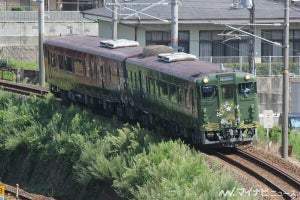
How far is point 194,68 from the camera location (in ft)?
91.6

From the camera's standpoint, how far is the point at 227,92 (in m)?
27.2

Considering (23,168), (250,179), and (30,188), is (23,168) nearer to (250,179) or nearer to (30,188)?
(30,188)

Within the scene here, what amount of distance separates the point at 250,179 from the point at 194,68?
5077mm

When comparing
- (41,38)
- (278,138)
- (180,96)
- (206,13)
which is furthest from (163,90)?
(206,13)

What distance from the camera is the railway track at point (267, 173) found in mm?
22747

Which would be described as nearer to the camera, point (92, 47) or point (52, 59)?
point (92, 47)

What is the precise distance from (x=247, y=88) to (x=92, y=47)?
34.8 ft

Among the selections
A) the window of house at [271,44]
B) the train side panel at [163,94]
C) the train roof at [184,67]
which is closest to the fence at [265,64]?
the window of house at [271,44]

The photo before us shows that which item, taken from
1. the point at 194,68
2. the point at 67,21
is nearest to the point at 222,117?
the point at 194,68

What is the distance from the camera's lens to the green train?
27.0 meters

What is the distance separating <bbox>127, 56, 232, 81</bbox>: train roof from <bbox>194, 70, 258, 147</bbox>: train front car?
0.37m

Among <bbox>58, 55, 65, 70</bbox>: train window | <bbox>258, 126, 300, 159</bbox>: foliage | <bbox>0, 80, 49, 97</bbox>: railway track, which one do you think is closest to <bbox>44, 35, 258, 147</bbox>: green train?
<bbox>58, 55, 65, 70</bbox>: train window

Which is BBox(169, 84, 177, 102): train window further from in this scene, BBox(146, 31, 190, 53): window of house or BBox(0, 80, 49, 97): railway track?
BBox(146, 31, 190, 53): window of house

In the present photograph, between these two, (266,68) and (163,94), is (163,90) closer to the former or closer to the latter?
(163,94)
